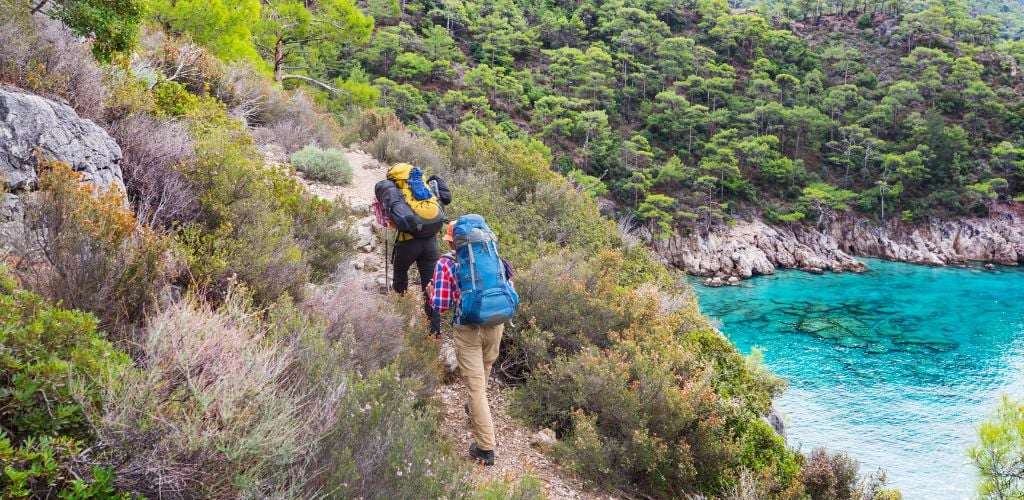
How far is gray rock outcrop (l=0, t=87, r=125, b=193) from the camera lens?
128 inches

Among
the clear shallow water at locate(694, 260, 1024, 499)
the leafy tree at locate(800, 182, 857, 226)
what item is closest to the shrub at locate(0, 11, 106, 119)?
the clear shallow water at locate(694, 260, 1024, 499)

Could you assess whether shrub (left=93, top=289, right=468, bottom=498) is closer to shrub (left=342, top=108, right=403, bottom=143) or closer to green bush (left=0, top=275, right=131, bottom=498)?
green bush (left=0, top=275, right=131, bottom=498)

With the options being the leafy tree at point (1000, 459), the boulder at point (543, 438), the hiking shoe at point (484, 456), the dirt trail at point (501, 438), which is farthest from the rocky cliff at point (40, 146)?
the leafy tree at point (1000, 459)

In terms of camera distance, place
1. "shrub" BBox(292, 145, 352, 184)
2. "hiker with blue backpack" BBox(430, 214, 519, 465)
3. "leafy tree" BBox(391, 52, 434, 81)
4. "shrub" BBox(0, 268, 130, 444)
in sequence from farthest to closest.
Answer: "leafy tree" BBox(391, 52, 434, 81) < "shrub" BBox(292, 145, 352, 184) < "hiker with blue backpack" BBox(430, 214, 519, 465) < "shrub" BBox(0, 268, 130, 444)

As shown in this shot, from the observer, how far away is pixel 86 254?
2.66m

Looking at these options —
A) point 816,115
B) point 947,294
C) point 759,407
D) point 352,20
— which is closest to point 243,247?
point 759,407

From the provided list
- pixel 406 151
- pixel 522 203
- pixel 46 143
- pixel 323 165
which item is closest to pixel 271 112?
pixel 406 151

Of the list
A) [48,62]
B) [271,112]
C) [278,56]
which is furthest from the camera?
[278,56]

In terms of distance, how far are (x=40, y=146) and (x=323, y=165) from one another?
5.36 m

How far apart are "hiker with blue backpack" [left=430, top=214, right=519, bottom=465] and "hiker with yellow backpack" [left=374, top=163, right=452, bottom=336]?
820 mm

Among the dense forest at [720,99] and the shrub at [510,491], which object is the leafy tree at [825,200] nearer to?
the dense forest at [720,99]

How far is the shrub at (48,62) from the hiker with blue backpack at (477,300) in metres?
3.07

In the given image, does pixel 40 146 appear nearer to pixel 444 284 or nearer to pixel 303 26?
pixel 444 284

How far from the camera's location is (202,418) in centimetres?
209
